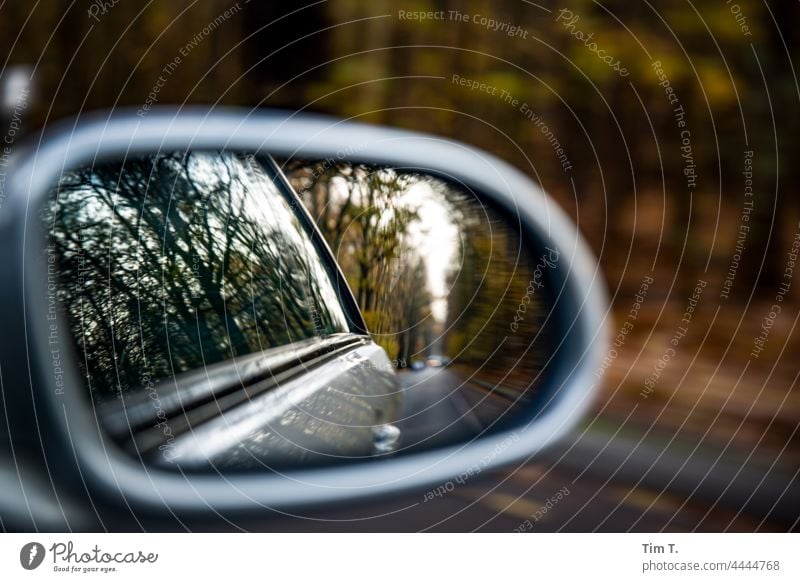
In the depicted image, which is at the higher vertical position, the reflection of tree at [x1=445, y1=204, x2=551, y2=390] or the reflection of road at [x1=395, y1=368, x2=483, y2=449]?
the reflection of tree at [x1=445, y1=204, x2=551, y2=390]

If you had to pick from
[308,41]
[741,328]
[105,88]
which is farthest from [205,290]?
[741,328]

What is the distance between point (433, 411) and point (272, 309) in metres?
0.42

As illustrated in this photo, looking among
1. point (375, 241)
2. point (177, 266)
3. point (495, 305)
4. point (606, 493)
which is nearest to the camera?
point (177, 266)

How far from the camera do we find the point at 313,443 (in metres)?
1.48

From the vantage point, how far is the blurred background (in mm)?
2148

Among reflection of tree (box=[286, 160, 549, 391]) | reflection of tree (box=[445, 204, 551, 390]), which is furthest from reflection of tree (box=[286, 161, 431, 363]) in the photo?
reflection of tree (box=[445, 204, 551, 390])

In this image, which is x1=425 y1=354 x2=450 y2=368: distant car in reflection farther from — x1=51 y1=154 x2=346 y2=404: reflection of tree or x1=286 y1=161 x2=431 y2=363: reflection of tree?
x1=51 y1=154 x2=346 y2=404: reflection of tree

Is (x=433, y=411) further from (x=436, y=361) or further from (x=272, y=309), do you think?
(x=272, y=309)

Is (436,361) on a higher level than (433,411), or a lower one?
higher

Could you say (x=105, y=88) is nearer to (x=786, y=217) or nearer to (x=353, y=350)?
(x=353, y=350)

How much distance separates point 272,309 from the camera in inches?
58.7

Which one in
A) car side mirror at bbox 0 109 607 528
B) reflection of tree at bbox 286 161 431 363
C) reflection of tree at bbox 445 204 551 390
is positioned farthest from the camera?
reflection of tree at bbox 445 204 551 390

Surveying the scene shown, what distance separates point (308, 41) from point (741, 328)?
71.0 inches

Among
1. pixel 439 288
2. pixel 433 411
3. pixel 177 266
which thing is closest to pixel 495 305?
pixel 439 288
